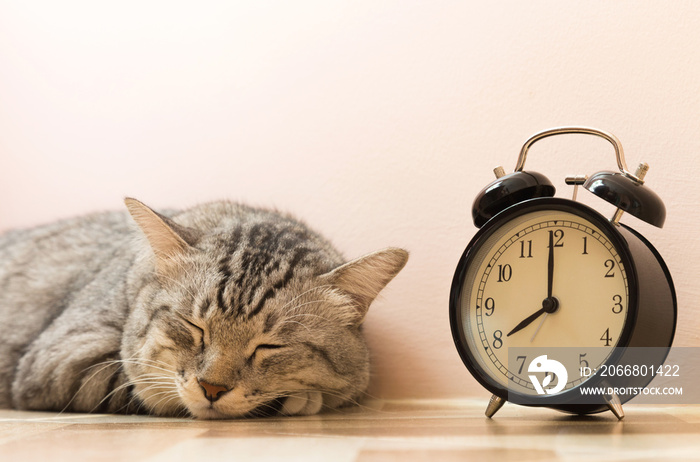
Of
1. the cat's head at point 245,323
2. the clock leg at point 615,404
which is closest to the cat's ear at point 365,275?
the cat's head at point 245,323

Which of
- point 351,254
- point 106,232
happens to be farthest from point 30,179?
point 351,254

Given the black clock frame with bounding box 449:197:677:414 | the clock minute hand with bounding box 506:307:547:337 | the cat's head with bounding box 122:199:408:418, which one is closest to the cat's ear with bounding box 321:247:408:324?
the cat's head with bounding box 122:199:408:418

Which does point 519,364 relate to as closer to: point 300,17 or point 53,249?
Result: point 300,17

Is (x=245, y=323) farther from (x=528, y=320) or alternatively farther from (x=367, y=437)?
(x=528, y=320)

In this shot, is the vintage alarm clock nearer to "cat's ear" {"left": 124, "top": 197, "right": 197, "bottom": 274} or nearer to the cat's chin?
the cat's chin

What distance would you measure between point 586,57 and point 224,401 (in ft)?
3.90

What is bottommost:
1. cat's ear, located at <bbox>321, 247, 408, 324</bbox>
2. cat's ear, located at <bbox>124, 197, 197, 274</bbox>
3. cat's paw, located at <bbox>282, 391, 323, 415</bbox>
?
cat's paw, located at <bbox>282, 391, 323, 415</bbox>

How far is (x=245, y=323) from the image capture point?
1.31m

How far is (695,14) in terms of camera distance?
1.48 metres

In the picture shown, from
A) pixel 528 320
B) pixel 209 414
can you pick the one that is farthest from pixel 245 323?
pixel 528 320

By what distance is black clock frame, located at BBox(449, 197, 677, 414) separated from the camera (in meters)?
1.11

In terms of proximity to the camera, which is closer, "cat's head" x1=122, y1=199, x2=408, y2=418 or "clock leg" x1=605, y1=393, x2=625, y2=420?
"clock leg" x1=605, y1=393, x2=625, y2=420

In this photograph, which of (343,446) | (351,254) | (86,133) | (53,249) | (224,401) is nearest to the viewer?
(343,446)

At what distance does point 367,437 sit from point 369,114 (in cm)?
102
